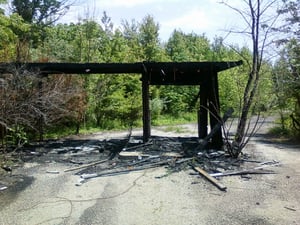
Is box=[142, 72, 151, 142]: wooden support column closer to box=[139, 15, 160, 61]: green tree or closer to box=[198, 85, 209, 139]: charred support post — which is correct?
box=[198, 85, 209, 139]: charred support post

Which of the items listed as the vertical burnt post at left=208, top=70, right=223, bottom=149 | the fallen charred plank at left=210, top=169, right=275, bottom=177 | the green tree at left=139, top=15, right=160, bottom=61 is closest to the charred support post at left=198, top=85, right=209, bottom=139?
the vertical burnt post at left=208, top=70, right=223, bottom=149

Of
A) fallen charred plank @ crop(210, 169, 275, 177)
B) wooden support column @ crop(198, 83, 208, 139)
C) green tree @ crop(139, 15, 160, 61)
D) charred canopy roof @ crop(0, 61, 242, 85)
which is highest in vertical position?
green tree @ crop(139, 15, 160, 61)

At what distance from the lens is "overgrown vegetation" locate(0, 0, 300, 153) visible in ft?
28.9

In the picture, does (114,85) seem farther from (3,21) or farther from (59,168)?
(59,168)

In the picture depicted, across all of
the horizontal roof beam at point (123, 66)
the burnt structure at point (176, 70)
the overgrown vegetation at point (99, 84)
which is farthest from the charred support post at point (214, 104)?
the overgrown vegetation at point (99, 84)

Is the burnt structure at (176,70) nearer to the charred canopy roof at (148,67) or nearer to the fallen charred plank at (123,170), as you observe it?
the charred canopy roof at (148,67)

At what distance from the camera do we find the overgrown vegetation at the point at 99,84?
28.9 ft

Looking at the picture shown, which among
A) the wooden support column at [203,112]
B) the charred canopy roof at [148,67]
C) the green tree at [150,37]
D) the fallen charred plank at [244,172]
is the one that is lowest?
the fallen charred plank at [244,172]

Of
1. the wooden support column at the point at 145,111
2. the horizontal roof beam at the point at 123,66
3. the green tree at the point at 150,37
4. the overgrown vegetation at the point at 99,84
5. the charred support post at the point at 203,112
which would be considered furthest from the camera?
the green tree at the point at 150,37

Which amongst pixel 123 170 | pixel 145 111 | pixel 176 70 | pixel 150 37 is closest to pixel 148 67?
pixel 176 70

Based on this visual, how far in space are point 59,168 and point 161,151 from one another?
2828 mm

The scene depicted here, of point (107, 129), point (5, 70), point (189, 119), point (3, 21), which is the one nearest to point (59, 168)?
point (5, 70)

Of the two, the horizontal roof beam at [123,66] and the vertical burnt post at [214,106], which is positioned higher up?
the horizontal roof beam at [123,66]

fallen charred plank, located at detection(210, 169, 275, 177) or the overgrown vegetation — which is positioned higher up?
the overgrown vegetation
